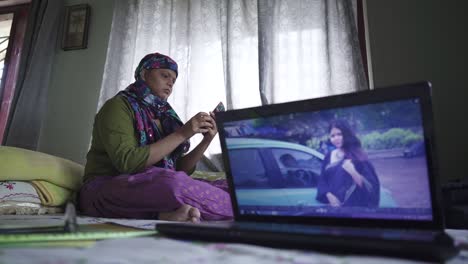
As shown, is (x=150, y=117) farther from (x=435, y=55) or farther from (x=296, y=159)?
(x=435, y=55)

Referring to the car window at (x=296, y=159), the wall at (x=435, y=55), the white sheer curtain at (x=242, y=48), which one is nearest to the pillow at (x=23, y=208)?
the white sheer curtain at (x=242, y=48)

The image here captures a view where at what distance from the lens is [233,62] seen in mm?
1899

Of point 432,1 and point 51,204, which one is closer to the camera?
point 51,204

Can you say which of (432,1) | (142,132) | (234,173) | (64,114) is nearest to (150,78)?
(142,132)

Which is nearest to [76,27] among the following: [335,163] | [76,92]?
[76,92]

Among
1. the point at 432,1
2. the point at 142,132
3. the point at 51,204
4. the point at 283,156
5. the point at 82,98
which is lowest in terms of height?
the point at 51,204

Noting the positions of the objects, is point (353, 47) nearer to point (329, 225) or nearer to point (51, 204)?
point (329, 225)

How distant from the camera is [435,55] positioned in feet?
5.04

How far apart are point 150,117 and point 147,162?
0.78 ft

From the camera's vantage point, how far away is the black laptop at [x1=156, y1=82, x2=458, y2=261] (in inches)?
16.4

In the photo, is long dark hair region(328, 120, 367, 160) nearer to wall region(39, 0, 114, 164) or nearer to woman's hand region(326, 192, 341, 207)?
woman's hand region(326, 192, 341, 207)

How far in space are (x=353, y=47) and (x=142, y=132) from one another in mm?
1191

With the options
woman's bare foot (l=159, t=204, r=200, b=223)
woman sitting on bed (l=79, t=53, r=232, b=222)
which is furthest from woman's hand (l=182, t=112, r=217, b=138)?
woman's bare foot (l=159, t=204, r=200, b=223)

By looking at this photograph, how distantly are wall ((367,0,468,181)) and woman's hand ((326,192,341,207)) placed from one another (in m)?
1.15
